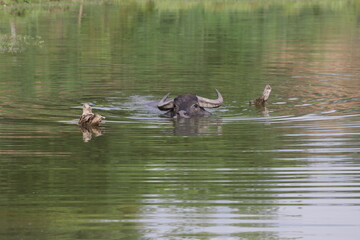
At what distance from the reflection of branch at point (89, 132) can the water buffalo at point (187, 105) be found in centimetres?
226

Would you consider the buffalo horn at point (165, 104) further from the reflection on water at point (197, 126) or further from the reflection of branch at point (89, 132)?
the reflection of branch at point (89, 132)

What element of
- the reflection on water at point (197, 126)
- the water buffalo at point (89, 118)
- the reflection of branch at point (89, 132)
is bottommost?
the reflection on water at point (197, 126)

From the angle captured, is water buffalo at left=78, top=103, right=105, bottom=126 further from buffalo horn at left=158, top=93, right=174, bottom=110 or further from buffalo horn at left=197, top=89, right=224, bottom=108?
buffalo horn at left=197, top=89, right=224, bottom=108

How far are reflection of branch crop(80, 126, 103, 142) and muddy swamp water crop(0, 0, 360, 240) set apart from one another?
0.05 meters

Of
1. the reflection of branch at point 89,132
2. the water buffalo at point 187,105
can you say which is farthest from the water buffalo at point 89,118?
the water buffalo at point 187,105

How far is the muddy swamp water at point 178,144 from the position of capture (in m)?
7.67

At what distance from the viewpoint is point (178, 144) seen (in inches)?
467

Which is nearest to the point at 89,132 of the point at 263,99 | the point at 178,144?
the point at 178,144

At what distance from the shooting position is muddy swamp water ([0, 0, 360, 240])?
7668 millimetres

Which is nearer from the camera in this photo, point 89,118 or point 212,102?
point 89,118

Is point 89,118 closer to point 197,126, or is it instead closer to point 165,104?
point 197,126

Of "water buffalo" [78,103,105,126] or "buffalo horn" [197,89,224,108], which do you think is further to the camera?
"buffalo horn" [197,89,224,108]

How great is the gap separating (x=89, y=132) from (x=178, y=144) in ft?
5.95

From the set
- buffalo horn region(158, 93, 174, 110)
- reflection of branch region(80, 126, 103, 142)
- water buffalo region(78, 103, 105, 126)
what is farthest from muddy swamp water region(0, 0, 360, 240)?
buffalo horn region(158, 93, 174, 110)
